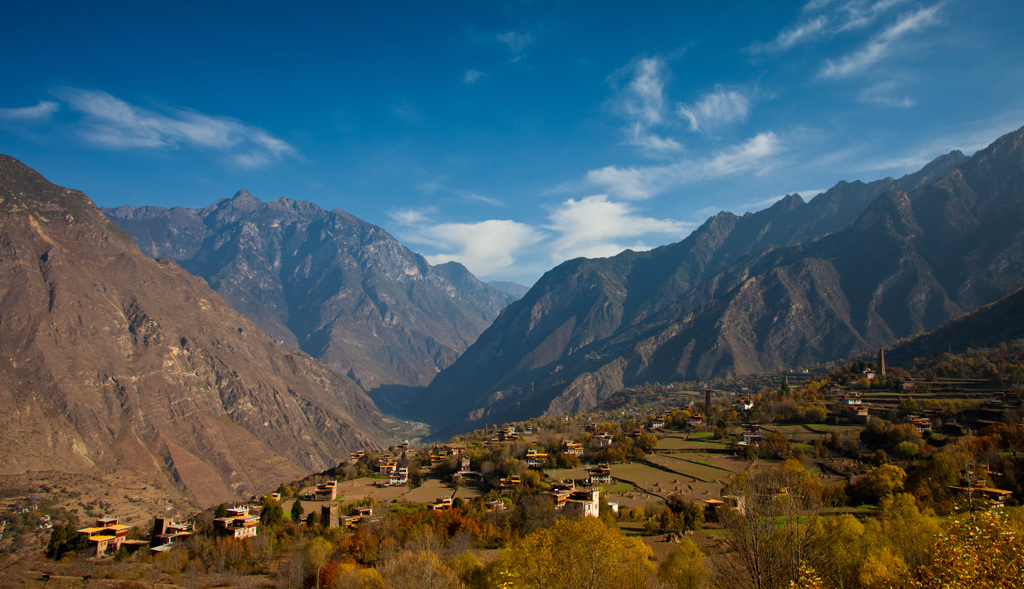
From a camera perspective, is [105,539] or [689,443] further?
[689,443]

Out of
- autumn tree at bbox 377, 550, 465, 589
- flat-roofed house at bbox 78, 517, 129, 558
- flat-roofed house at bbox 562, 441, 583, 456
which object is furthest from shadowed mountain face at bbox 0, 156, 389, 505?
autumn tree at bbox 377, 550, 465, 589

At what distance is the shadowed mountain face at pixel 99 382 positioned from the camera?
5188 inches

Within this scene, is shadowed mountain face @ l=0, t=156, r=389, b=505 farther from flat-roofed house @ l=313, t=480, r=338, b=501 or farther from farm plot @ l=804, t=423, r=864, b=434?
farm plot @ l=804, t=423, r=864, b=434

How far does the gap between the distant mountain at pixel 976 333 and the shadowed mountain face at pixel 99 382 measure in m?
175

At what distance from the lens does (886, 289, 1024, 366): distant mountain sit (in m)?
132

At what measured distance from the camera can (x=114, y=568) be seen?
45938mm

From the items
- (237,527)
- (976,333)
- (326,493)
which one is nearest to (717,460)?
(326,493)

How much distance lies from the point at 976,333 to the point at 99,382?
227087 millimetres

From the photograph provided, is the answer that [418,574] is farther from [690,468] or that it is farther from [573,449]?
[573,449]

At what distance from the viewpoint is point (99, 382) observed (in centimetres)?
15338

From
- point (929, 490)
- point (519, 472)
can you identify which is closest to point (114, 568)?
point (519, 472)

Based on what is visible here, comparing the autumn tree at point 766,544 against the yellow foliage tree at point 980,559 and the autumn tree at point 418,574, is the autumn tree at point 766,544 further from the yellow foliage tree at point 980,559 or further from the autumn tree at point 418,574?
the autumn tree at point 418,574

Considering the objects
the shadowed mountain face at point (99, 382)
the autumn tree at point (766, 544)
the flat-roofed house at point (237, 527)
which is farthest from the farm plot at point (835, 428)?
the shadowed mountain face at point (99, 382)

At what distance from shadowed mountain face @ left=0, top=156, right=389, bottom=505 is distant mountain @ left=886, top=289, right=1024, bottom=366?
175 metres
